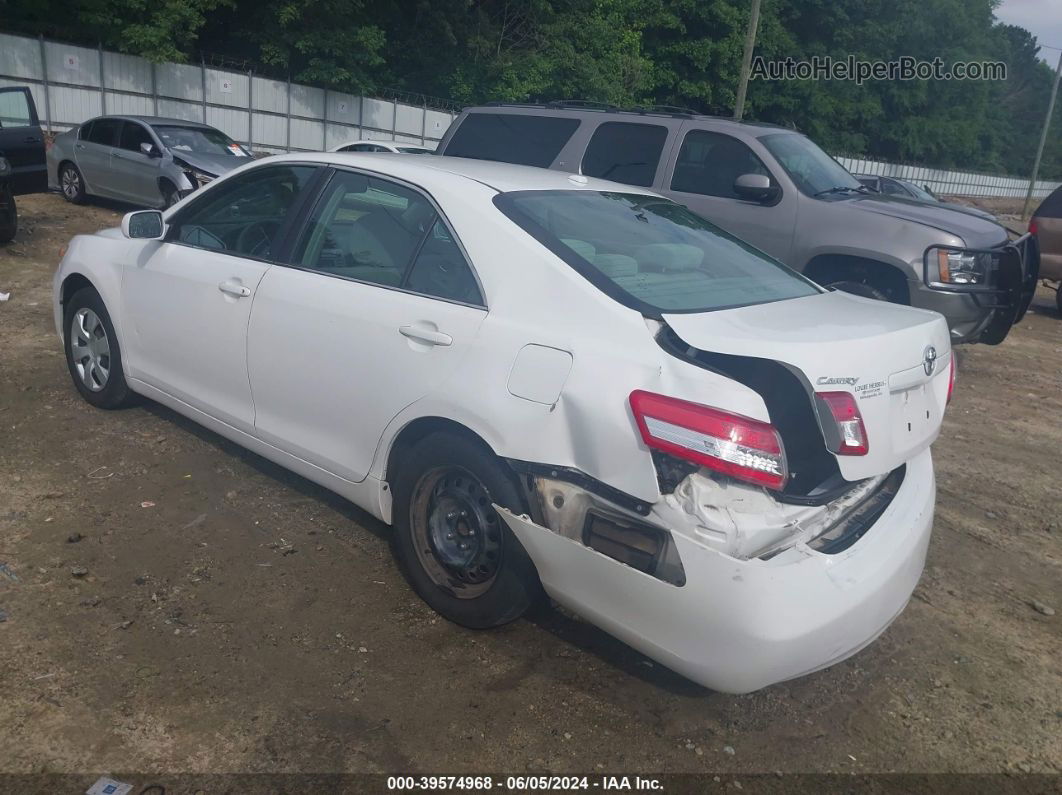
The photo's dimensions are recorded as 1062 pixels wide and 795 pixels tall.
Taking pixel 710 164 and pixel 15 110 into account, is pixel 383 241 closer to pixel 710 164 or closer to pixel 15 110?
pixel 710 164

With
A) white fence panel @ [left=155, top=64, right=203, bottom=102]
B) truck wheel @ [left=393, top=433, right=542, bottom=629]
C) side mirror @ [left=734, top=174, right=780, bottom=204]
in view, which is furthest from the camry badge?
white fence panel @ [left=155, top=64, right=203, bottom=102]

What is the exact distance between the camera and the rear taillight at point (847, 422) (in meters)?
2.73

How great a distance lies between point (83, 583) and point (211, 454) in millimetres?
1419

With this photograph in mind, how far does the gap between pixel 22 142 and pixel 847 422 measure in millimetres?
11486

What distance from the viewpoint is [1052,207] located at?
12359 millimetres

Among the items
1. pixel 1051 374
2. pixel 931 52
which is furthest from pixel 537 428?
pixel 931 52

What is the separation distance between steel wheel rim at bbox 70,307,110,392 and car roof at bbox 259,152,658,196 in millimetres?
1595

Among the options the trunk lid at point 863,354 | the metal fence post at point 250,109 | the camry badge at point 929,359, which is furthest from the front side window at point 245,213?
the metal fence post at point 250,109

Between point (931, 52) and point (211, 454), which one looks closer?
point (211, 454)

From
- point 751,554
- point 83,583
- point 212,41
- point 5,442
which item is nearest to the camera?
point 751,554

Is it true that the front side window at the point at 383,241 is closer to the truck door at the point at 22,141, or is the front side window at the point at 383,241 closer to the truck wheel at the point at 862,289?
the truck wheel at the point at 862,289

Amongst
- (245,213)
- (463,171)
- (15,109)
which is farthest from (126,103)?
(463,171)

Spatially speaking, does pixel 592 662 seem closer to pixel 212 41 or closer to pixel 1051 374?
pixel 1051 374

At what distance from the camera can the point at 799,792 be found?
2.74 meters
